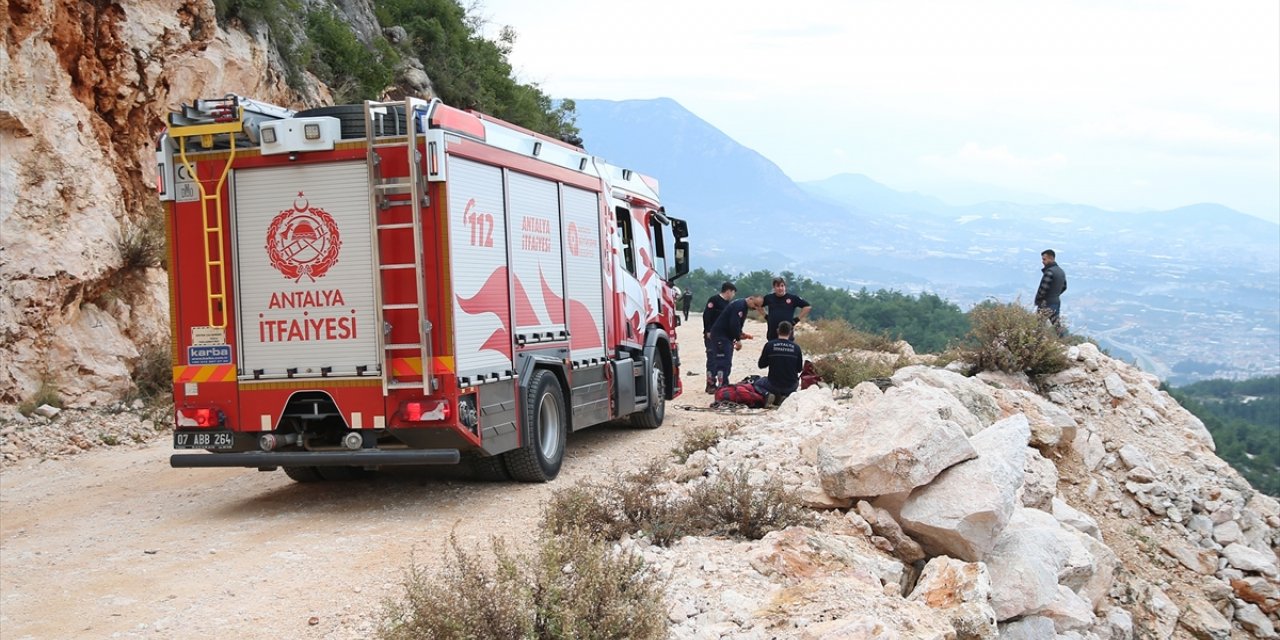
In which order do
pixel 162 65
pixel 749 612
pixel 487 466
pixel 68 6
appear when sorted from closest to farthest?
1. pixel 749 612
2. pixel 487 466
3. pixel 68 6
4. pixel 162 65

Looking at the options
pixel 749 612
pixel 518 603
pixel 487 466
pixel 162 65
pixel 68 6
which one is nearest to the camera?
pixel 518 603

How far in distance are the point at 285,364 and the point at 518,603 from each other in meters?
4.32

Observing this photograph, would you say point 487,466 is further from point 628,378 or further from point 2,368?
point 2,368

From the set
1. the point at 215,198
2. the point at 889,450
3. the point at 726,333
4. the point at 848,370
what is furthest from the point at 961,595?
the point at 848,370

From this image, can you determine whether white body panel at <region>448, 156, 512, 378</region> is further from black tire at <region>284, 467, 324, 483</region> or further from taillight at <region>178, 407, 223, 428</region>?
black tire at <region>284, 467, 324, 483</region>

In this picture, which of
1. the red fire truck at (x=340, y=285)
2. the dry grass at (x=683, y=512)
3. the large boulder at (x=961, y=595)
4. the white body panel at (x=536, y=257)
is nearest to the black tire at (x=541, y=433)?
the red fire truck at (x=340, y=285)

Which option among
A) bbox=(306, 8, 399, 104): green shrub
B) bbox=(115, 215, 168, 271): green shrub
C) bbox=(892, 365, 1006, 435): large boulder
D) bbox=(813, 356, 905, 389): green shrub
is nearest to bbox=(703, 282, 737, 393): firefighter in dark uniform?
bbox=(813, 356, 905, 389): green shrub

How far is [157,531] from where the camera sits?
861 centimetres

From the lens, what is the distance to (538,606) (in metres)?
5.16

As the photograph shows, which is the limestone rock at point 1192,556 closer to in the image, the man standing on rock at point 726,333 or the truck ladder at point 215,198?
the man standing on rock at point 726,333

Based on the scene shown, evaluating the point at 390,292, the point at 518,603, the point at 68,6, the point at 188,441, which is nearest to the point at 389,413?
the point at 390,292

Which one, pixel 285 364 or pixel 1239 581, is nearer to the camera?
pixel 285 364

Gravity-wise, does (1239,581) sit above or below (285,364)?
below

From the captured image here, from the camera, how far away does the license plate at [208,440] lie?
28.7 ft
